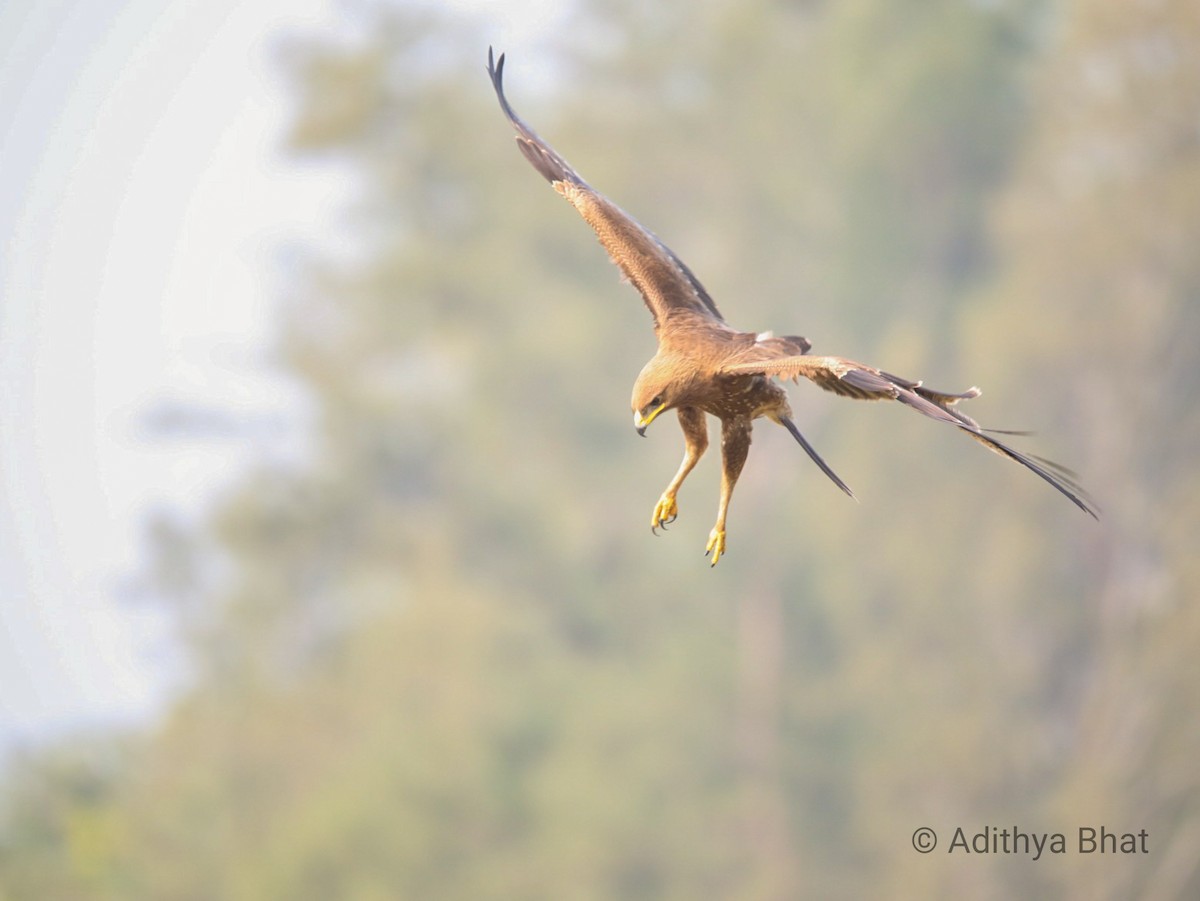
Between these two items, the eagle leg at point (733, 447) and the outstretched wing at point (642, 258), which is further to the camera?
the outstretched wing at point (642, 258)

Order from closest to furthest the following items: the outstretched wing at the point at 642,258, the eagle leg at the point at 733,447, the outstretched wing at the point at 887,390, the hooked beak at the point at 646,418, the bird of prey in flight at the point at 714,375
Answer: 1. the outstretched wing at the point at 887,390
2. the bird of prey in flight at the point at 714,375
3. the hooked beak at the point at 646,418
4. the eagle leg at the point at 733,447
5. the outstretched wing at the point at 642,258

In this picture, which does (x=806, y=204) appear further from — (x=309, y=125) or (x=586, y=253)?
(x=309, y=125)

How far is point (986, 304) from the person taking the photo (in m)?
31.8

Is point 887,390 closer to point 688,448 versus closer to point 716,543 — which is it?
point 716,543

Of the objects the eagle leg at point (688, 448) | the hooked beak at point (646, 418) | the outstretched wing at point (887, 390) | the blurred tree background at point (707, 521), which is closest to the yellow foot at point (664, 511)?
the eagle leg at point (688, 448)

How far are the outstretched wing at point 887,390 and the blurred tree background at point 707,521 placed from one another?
1999 cm

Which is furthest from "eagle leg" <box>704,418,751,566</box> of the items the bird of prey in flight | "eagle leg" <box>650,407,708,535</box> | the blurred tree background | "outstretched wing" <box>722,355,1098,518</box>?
the blurred tree background

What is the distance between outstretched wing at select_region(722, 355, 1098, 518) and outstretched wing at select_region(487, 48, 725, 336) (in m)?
1.32

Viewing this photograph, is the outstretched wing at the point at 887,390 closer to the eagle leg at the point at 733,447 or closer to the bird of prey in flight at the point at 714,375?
the bird of prey in flight at the point at 714,375

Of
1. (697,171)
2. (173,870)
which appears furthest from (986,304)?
(173,870)

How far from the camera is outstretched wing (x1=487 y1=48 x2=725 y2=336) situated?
7.74 m

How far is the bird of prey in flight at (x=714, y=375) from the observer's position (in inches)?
235

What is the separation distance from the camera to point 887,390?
5.84 metres

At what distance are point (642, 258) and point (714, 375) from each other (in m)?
1.34
